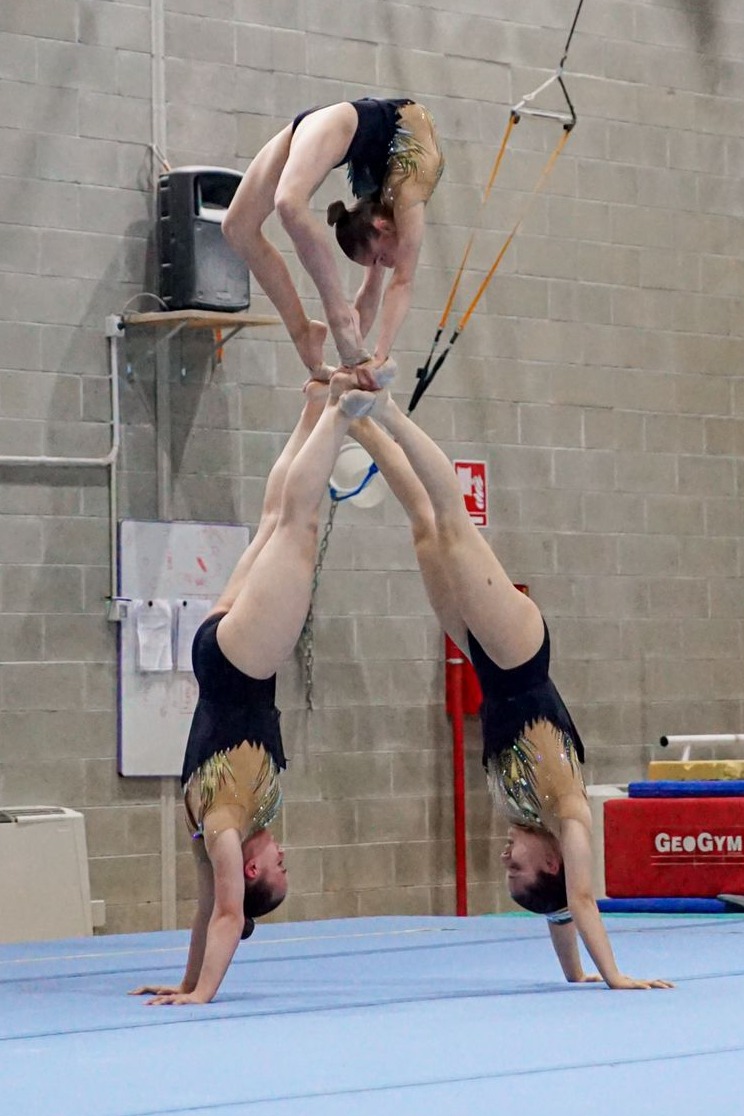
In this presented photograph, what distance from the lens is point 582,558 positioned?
324 inches

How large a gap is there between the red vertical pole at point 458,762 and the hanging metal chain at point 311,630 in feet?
2.38

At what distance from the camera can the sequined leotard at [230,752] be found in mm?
4301

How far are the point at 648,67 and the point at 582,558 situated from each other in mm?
2709

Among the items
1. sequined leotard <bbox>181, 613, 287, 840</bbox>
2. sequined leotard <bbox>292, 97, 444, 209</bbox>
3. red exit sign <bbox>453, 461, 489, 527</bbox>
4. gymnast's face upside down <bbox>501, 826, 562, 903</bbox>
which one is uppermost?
sequined leotard <bbox>292, 97, 444, 209</bbox>

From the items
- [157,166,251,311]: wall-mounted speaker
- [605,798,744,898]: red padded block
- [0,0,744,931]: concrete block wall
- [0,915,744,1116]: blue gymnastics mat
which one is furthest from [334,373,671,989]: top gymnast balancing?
[0,0,744,931]: concrete block wall

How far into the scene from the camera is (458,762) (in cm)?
775

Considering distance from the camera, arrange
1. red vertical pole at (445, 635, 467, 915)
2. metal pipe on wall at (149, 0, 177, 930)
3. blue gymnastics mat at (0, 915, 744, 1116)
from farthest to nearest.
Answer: red vertical pole at (445, 635, 467, 915) → metal pipe on wall at (149, 0, 177, 930) → blue gymnastics mat at (0, 915, 744, 1116)

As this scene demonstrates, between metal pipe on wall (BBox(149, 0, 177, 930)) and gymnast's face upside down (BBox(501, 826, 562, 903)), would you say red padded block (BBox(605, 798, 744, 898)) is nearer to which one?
metal pipe on wall (BBox(149, 0, 177, 930))

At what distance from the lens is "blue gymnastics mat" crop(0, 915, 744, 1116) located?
9.74ft

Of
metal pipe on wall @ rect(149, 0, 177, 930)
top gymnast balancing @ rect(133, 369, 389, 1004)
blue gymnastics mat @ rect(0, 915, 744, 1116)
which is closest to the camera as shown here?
blue gymnastics mat @ rect(0, 915, 744, 1116)

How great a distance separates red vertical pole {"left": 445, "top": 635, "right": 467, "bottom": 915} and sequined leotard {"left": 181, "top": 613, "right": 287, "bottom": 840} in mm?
3243

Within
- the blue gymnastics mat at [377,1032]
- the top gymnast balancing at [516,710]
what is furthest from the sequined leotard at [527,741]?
the blue gymnastics mat at [377,1032]

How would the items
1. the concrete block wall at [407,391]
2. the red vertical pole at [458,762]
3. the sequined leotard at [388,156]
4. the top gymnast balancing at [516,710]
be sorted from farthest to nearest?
the red vertical pole at [458,762], the concrete block wall at [407,391], the sequined leotard at [388,156], the top gymnast balancing at [516,710]

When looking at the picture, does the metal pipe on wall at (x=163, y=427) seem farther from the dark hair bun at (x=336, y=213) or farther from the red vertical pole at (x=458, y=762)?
the dark hair bun at (x=336, y=213)
